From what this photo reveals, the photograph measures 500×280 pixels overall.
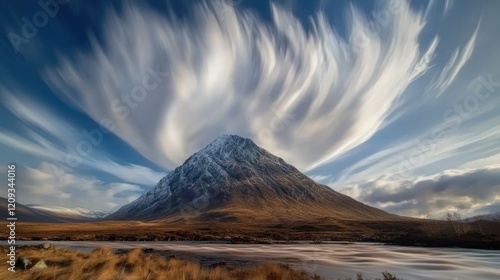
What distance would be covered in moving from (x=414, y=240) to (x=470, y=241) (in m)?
8.94

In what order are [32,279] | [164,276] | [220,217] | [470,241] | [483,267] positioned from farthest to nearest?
[220,217]
[470,241]
[483,267]
[164,276]
[32,279]

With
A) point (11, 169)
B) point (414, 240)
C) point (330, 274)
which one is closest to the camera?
point (11, 169)

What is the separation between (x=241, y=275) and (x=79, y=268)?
7.23 meters

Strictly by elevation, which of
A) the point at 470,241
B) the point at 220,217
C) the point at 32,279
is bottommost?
the point at 32,279

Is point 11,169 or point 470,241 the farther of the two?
point 470,241

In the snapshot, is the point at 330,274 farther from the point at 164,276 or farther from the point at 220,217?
the point at 220,217

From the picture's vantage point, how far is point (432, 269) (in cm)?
2156

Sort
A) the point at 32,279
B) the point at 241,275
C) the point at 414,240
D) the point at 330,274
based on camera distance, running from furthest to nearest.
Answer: the point at 414,240, the point at 330,274, the point at 241,275, the point at 32,279

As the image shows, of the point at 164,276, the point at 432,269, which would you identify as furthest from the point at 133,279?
the point at 432,269

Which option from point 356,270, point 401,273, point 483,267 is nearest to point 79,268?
point 356,270

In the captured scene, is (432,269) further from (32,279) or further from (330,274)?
(32,279)

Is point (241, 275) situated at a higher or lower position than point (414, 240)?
lower

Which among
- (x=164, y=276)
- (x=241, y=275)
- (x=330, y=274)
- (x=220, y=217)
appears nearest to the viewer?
(x=164, y=276)

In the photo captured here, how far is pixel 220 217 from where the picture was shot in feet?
622
